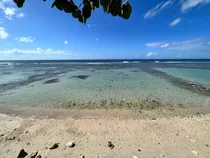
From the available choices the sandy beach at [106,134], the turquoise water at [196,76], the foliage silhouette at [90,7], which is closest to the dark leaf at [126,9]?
the foliage silhouette at [90,7]

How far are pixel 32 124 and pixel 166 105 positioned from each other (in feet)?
24.7

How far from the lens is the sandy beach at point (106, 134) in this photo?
14.4ft

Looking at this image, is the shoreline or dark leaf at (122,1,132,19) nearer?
dark leaf at (122,1,132,19)

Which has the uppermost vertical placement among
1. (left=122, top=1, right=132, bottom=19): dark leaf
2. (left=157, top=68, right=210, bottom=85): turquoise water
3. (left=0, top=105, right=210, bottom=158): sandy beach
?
(left=122, top=1, right=132, bottom=19): dark leaf

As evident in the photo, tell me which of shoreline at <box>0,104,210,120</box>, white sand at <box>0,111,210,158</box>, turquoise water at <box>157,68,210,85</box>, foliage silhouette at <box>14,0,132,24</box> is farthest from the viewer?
turquoise water at <box>157,68,210,85</box>

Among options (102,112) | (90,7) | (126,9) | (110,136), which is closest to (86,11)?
(90,7)

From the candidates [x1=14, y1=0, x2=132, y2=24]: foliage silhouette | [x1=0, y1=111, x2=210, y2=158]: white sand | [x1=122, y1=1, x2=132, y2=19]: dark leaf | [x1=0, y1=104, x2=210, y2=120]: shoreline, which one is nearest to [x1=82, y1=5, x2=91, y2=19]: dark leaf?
[x1=14, y1=0, x2=132, y2=24]: foliage silhouette

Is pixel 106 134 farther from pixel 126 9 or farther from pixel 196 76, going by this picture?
pixel 196 76

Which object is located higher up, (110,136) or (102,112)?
(110,136)

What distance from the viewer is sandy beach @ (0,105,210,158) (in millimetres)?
4383

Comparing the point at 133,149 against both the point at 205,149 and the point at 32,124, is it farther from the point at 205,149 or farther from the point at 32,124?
the point at 32,124

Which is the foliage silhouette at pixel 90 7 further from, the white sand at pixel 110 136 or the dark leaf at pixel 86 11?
the white sand at pixel 110 136

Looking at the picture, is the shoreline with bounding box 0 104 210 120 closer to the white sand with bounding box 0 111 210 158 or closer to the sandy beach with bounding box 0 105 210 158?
the sandy beach with bounding box 0 105 210 158

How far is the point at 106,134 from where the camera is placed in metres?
5.45
